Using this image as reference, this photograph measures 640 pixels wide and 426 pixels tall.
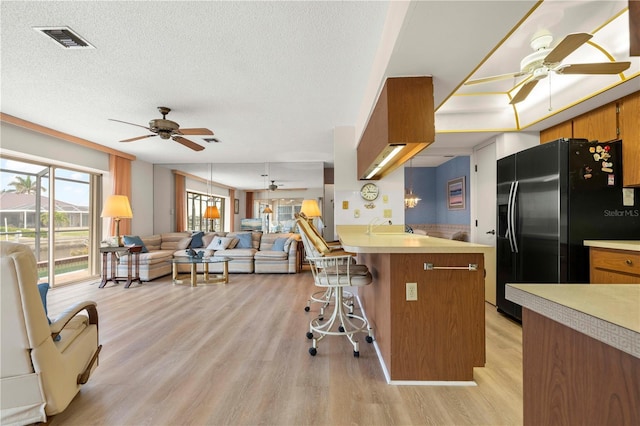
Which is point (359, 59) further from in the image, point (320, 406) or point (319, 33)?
point (320, 406)

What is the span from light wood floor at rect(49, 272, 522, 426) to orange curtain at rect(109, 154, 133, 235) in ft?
9.81

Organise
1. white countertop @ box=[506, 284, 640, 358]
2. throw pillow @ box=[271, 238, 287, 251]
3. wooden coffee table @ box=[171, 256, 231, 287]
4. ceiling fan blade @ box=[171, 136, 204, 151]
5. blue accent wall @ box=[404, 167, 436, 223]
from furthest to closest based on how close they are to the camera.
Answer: blue accent wall @ box=[404, 167, 436, 223], throw pillow @ box=[271, 238, 287, 251], wooden coffee table @ box=[171, 256, 231, 287], ceiling fan blade @ box=[171, 136, 204, 151], white countertop @ box=[506, 284, 640, 358]

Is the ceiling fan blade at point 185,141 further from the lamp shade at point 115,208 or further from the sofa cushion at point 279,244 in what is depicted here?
the sofa cushion at point 279,244

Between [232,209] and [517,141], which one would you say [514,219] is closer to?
[517,141]

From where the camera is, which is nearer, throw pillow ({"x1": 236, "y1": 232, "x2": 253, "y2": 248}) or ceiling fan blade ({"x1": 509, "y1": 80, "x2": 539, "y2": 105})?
ceiling fan blade ({"x1": 509, "y1": 80, "x2": 539, "y2": 105})

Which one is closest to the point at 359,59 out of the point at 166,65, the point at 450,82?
the point at 450,82

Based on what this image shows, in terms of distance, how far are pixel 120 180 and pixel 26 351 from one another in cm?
533

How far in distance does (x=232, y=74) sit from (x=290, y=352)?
2.57 metres

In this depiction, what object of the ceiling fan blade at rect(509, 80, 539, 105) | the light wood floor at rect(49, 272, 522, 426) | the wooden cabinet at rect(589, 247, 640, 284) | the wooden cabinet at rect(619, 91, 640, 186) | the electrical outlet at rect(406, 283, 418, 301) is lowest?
the light wood floor at rect(49, 272, 522, 426)

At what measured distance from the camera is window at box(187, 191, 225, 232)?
7.43m

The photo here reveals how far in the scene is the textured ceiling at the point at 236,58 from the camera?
1793 mm

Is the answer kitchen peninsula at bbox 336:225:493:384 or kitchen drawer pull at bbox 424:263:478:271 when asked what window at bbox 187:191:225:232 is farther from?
kitchen drawer pull at bbox 424:263:478:271

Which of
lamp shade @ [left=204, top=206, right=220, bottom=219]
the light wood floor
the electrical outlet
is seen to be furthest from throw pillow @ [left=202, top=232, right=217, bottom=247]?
the electrical outlet

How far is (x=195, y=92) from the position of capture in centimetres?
320
